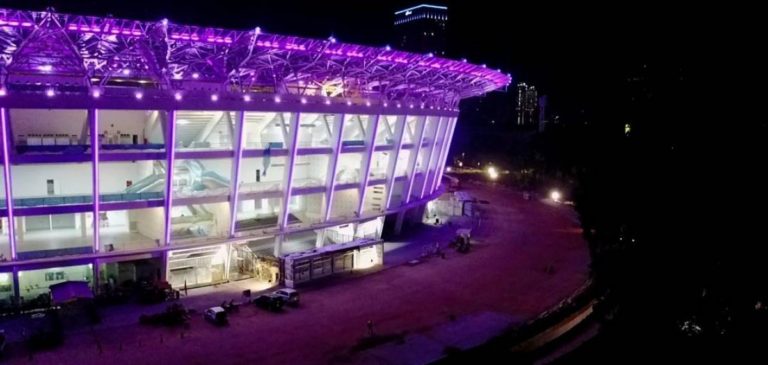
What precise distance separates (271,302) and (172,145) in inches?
484

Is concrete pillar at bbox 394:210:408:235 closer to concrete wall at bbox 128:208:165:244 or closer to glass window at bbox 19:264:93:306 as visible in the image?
concrete wall at bbox 128:208:165:244

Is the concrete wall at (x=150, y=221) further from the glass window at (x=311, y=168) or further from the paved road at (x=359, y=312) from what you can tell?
the glass window at (x=311, y=168)

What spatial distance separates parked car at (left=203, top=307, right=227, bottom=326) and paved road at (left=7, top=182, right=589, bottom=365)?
0.51m

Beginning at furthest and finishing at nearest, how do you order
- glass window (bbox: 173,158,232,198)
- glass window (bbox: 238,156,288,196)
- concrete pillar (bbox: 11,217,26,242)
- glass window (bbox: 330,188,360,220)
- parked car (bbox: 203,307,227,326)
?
glass window (bbox: 330,188,360,220) < glass window (bbox: 238,156,288,196) < glass window (bbox: 173,158,232,198) < concrete pillar (bbox: 11,217,26,242) < parked car (bbox: 203,307,227,326)

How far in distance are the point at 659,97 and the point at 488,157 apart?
13361 centimetres

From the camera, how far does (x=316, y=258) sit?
142 feet

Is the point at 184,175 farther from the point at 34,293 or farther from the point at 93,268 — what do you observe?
the point at 34,293

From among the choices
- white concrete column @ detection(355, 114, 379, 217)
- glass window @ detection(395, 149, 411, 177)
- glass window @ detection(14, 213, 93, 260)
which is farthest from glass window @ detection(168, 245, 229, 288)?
glass window @ detection(395, 149, 411, 177)

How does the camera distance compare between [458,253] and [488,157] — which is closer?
[458,253]

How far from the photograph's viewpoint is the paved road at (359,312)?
2984 centimetres

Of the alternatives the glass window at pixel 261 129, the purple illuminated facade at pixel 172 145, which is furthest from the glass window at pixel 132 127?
the glass window at pixel 261 129

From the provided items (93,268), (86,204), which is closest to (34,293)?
(93,268)

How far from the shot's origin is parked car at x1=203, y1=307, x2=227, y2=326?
33.8m

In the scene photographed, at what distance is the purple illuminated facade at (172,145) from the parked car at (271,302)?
6.92m
